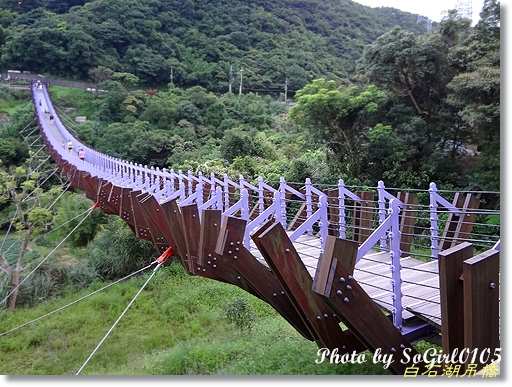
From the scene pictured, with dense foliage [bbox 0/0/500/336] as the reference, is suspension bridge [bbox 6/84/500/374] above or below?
below

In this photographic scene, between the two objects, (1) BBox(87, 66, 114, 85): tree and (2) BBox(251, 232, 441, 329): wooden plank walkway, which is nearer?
(2) BBox(251, 232, 441, 329): wooden plank walkway

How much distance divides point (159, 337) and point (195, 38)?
25.5 m

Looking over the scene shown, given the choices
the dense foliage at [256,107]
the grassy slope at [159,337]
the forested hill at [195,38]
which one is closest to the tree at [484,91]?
the dense foliage at [256,107]

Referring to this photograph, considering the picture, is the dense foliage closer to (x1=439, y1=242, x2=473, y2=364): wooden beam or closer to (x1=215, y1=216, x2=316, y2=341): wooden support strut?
(x1=215, y1=216, x2=316, y2=341): wooden support strut

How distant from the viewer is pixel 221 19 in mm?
29984

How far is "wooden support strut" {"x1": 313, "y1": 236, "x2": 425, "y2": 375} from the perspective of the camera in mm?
1420

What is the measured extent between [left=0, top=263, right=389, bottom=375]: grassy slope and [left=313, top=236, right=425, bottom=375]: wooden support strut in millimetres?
1198

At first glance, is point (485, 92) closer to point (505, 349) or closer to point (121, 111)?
point (505, 349)

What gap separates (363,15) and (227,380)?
104 ft

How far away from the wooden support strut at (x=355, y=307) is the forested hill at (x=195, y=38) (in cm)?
2075

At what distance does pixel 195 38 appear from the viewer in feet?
89.4

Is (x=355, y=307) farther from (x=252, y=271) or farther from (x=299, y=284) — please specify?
(x=252, y=271)

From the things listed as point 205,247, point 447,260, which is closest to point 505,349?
point 447,260

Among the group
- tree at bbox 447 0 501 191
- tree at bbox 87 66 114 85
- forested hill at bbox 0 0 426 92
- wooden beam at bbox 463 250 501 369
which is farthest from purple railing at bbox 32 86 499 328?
forested hill at bbox 0 0 426 92
